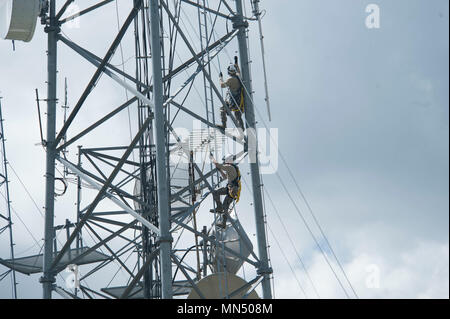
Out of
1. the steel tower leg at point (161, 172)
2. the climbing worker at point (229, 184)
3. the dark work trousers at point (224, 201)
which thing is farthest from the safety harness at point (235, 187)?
the steel tower leg at point (161, 172)

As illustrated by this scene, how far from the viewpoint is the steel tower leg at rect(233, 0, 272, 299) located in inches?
644

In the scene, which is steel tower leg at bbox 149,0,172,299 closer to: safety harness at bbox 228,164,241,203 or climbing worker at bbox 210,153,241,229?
climbing worker at bbox 210,153,241,229

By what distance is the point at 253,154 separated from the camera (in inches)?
677

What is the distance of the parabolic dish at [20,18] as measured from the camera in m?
16.1

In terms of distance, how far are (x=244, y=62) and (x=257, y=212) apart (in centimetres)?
396

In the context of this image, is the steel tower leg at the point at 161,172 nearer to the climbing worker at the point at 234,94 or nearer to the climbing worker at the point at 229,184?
the climbing worker at the point at 229,184

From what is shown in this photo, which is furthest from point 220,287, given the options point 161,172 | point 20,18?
point 20,18

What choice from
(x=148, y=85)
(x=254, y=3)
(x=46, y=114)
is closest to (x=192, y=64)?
(x=148, y=85)

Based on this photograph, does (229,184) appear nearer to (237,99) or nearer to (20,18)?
(237,99)

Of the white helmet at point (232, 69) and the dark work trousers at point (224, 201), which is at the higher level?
the white helmet at point (232, 69)

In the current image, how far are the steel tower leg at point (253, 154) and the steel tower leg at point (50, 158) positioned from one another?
4.62 metres

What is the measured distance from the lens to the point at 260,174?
17.1m

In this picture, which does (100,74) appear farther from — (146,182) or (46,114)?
(146,182)
